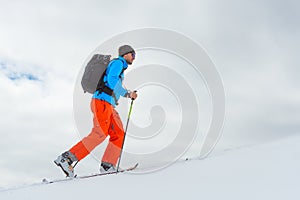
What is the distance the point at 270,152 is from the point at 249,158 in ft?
Answer: 1.13

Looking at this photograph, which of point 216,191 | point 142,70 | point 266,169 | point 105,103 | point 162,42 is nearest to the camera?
point 216,191

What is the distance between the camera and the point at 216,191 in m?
2.57

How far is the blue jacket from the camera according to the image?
17.0ft

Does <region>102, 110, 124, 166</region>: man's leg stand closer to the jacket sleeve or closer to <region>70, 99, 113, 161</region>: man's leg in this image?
<region>70, 99, 113, 161</region>: man's leg

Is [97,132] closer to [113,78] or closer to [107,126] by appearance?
[107,126]

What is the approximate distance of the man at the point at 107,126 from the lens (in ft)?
16.7

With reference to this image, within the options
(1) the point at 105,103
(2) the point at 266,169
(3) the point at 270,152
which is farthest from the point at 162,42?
(2) the point at 266,169

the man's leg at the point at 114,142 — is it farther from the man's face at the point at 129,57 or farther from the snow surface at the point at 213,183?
the snow surface at the point at 213,183

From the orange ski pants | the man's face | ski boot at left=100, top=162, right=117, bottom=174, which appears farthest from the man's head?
ski boot at left=100, top=162, right=117, bottom=174

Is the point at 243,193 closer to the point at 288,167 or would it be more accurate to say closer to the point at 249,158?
the point at 288,167

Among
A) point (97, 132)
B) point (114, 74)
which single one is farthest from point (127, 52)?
point (97, 132)

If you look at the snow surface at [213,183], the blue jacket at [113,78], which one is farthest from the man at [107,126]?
the snow surface at [213,183]

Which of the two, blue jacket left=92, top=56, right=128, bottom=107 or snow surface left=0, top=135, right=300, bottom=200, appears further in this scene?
blue jacket left=92, top=56, right=128, bottom=107

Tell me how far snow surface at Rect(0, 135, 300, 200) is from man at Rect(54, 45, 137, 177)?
1067mm
